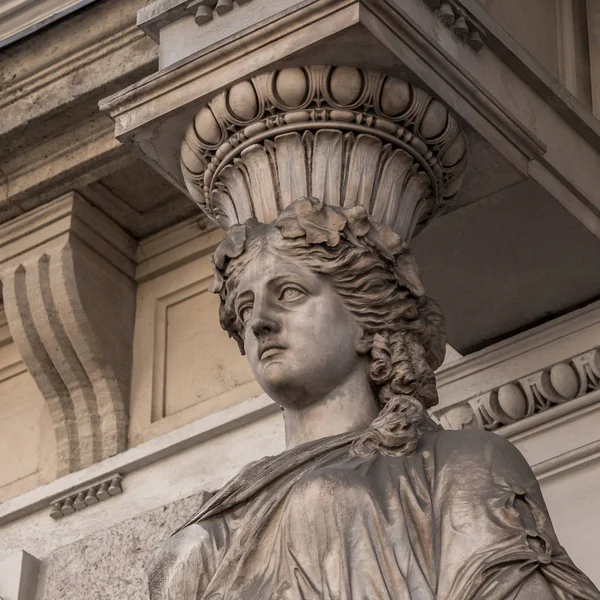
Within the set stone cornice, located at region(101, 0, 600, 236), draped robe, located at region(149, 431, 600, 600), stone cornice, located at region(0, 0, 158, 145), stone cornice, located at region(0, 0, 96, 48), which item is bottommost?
draped robe, located at region(149, 431, 600, 600)

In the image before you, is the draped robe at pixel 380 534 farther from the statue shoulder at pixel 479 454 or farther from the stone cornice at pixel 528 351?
the stone cornice at pixel 528 351

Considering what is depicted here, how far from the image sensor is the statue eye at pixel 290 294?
3811mm

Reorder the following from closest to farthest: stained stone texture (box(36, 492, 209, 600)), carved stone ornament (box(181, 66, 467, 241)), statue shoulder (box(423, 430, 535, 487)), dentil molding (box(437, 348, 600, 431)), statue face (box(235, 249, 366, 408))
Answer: statue shoulder (box(423, 430, 535, 487)) → statue face (box(235, 249, 366, 408)) → carved stone ornament (box(181, 66, 467, 241)) → dentil molding (box(437, 348, 600, 431)) → stained stone texture (box(36, 492, 209, 600))

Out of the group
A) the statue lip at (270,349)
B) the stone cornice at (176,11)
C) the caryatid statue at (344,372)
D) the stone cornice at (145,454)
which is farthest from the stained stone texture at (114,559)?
the statue lip at (270,349)

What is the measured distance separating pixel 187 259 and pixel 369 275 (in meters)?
1.59

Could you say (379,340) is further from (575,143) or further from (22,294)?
(22,294)

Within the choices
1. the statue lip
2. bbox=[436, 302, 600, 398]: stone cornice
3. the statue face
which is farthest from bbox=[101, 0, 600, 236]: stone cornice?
the statue lip

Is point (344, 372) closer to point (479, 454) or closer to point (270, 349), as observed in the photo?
point (270, 349)

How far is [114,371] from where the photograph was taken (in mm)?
5270

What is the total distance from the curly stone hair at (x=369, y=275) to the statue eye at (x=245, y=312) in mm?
24

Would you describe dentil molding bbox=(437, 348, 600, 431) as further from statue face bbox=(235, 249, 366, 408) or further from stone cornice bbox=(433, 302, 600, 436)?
statue face bbox=(235, 249, 366, 408)

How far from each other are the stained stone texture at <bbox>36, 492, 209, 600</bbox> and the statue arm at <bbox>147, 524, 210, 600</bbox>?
1.22 metres

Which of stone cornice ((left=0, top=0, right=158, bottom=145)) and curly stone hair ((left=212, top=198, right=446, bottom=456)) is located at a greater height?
stone cornice ((left=0, top=0, right=158, bottom=145))

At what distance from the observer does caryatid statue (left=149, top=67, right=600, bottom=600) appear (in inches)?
137
